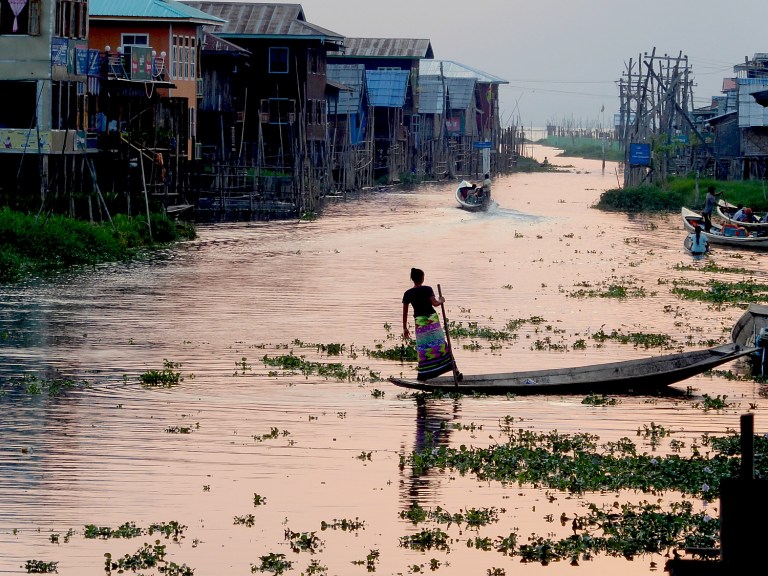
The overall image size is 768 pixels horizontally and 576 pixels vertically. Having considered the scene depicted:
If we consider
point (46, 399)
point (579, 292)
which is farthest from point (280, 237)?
point (46, 399)

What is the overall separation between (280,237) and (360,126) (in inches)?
1420

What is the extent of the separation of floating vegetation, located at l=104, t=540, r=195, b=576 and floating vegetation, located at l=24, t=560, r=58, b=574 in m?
0.40

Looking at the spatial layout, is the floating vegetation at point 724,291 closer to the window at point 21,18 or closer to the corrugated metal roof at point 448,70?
the window at point 21,18

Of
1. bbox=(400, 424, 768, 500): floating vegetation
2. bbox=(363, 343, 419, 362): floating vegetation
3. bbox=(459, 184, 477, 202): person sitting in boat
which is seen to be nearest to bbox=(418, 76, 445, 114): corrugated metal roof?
bbox=(459, 184, 477, 202): person sitting in boat

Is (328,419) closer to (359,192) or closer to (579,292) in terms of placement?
(579,292)

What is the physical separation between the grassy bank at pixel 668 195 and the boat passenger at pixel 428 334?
4290 cm

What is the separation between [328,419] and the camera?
55.8ft

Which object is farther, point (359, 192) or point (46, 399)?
point (359, 192)

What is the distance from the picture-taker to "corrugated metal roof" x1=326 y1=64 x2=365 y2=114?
79.9 m

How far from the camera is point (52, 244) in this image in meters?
35.0

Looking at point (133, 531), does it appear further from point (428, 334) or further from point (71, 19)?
point (71, 19)

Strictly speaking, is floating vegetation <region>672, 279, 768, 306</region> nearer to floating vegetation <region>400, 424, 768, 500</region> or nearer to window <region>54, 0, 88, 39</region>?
floating vegetation <region>400, 424, 768, 500</region>

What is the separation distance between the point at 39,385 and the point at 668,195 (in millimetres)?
49189

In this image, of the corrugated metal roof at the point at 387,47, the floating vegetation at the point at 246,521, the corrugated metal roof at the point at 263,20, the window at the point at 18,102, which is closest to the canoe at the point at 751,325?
the floating vegetation at the point at 246,521
